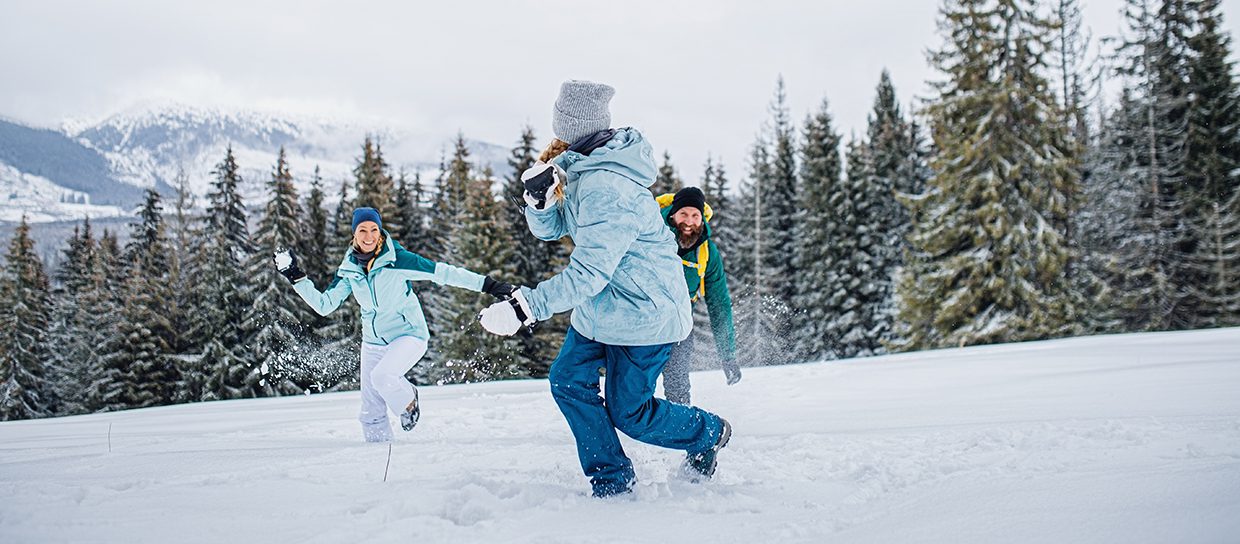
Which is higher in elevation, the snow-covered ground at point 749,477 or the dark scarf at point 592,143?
the dark scarf at point 592,143

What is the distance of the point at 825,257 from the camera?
34.2 meters

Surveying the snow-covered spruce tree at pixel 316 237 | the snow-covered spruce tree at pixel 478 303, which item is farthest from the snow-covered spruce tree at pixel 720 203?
the snow-covered spruce tree at pixel 316 237

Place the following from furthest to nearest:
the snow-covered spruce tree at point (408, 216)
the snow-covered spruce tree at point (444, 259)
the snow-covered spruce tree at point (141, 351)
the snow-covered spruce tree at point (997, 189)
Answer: the snow-covered spruce tree at point (408, 216), the snow-covered spruce tree at point (141, 351), the snow-covered spruce tree at point (444, 259), the snow-covered spruce tree at point (997, 189)

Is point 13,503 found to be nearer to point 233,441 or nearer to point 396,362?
point 233,441

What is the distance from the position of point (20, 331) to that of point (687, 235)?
39.1 metres

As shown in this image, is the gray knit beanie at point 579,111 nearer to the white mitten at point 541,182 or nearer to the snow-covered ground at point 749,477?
the white mitten at point 541,182

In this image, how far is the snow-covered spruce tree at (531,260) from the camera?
27.5m

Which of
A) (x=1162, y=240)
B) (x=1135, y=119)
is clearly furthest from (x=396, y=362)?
(x=1135, y=119)

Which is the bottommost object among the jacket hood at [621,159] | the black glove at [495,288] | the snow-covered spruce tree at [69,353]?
the snow-covered spruce tree at [69,353]

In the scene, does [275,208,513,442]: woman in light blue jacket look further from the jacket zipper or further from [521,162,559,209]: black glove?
[521,162,559,209]: black glove

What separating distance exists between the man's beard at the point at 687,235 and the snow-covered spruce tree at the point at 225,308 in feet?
82.6

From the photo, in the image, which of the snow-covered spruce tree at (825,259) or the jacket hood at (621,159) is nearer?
the jacket hood at (621,159)

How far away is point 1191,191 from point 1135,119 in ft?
12.4

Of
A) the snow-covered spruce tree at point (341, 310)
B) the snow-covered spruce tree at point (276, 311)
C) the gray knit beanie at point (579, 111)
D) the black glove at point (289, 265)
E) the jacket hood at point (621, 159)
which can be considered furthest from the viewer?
the snow-covered spruce tree at point (276, 311)
